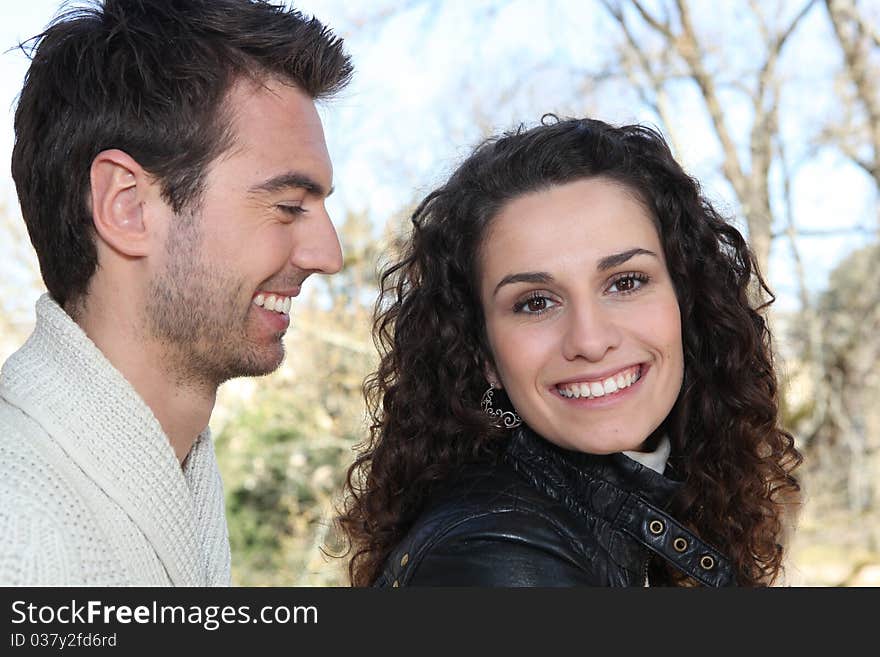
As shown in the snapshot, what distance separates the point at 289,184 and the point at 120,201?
14.1 inches

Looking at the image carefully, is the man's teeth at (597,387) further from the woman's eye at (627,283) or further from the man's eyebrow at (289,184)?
the man's eyebrow at (289,184)

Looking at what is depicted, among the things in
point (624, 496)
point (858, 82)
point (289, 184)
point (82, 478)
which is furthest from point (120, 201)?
point (858, 82)

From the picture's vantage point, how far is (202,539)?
7.55ft

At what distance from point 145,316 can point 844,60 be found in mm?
7051

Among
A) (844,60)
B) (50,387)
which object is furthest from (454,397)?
(844,60)

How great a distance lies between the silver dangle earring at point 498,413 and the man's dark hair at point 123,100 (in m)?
0.77

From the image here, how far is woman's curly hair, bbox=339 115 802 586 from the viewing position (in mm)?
2273

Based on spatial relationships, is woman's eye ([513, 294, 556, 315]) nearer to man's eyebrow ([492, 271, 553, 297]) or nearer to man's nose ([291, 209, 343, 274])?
man's eyebrow ([492, 271, 553, 297])

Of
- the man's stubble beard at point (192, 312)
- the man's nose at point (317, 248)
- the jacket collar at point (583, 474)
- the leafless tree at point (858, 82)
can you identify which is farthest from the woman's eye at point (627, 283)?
the leafless tree at point (858, 82)

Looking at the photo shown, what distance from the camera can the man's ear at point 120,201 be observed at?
84.5 inches

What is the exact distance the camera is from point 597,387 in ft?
6.98

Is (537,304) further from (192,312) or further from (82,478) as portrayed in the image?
(82,478)

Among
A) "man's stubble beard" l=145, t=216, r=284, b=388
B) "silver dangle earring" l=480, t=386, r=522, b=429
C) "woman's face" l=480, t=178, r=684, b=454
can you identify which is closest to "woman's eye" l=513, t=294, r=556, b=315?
"woman's face" l=480, t=178, r=684, b=454

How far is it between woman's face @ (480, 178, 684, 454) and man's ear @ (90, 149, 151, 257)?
738mm
